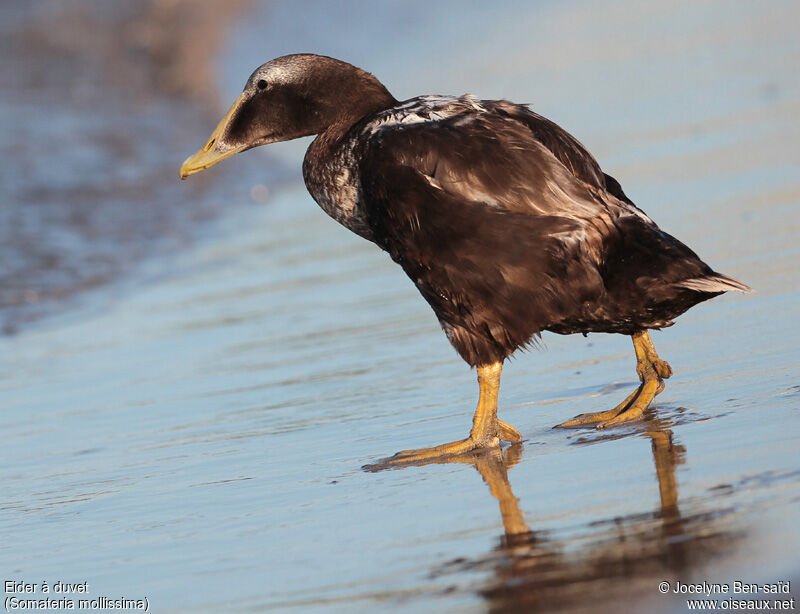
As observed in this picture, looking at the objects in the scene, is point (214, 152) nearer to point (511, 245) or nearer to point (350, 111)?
point (350, 111)

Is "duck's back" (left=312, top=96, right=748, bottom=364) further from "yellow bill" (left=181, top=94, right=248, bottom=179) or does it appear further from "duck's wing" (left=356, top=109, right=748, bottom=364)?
"yellow bill" (left=181, top=94, right=248, bottom=179)

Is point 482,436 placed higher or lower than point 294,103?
lower

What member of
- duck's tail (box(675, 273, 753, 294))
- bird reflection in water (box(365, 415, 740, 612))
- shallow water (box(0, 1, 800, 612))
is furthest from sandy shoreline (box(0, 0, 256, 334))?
bird reflection in water (box(365, 415, 740, 612))

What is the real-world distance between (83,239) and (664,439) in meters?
7.60

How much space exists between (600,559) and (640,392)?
68.9 inches

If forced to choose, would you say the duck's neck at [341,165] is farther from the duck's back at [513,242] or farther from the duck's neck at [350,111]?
the duck's back at [513,242]

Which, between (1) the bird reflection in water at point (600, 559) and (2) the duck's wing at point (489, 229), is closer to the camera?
(1) the bird reflection in water at point (600, 559)

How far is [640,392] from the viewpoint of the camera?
530 cm

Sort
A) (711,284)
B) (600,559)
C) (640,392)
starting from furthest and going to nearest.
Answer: (640,392)
(711,284)
(600,559)

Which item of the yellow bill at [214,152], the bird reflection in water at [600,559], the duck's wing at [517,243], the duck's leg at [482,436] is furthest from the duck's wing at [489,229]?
the yellow bill at [214,152]

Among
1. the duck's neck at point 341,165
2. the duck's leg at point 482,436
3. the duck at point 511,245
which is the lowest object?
the duck's leg at point 482,436

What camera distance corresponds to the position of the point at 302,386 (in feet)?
21.4

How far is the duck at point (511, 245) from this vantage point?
5055mm

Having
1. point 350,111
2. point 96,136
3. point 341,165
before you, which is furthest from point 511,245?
point 96,136
